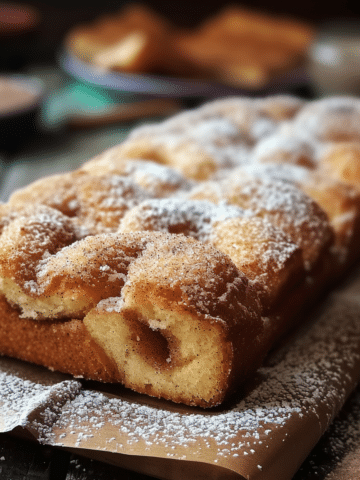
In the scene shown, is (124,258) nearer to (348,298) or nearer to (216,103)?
(348,298)

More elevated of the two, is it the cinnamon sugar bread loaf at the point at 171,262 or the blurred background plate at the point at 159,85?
the cinnamon sugar bread loaf at the point at 171,262

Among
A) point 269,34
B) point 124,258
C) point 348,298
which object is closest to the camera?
point 124,258

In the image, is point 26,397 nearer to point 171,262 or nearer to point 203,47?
point 171,262

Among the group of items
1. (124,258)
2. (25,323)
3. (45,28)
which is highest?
(124,258)

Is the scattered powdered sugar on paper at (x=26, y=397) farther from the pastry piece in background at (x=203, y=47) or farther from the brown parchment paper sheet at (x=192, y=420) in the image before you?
the pastry piece in background at (x=203, y=47)

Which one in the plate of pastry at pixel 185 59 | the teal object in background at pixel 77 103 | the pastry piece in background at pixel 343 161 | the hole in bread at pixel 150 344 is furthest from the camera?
the plate of pastry at pixel 185 59

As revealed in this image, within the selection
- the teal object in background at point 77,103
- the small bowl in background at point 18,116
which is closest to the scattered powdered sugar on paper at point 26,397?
the small bowl in background at point 18,116

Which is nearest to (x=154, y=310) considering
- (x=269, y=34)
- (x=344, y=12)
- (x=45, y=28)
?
(x=269, y=34)

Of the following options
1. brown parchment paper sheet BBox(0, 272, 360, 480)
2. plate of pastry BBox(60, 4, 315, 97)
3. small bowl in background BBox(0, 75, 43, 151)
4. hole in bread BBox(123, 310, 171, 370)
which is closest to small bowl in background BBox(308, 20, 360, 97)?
plate of pastry BBox(60, 4, 315, 97)
